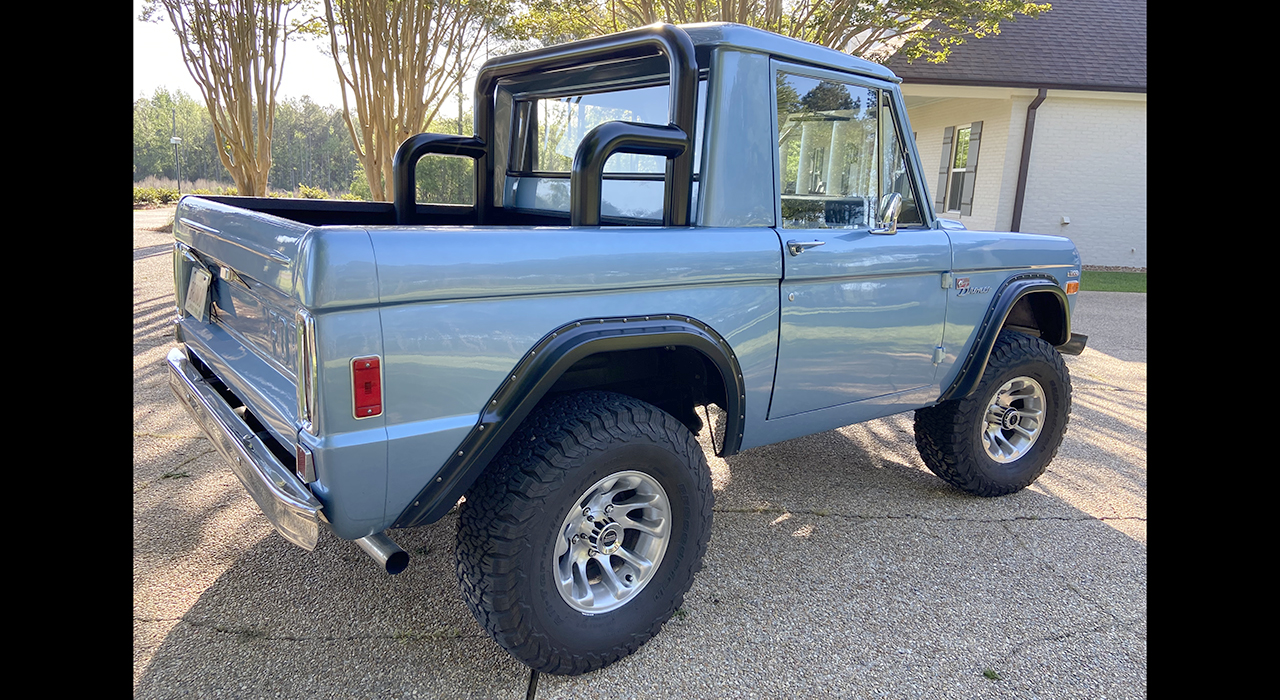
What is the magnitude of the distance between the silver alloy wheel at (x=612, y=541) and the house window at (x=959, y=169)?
1439 centimetres

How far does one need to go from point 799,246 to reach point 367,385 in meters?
1.68

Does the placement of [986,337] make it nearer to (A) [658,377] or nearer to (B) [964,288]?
(B) [964,288]

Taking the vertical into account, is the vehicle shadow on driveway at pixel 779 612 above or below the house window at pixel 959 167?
below

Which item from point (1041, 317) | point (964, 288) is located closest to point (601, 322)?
point (964, 288)

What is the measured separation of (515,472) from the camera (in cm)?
232

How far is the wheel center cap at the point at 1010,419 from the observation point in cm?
404

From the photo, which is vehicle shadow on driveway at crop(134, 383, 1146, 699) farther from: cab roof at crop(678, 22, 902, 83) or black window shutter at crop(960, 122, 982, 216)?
black window shutter at crop(960, 122, 982, 216)

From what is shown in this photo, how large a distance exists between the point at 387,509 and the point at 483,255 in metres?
0.76

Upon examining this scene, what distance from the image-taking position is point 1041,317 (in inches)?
167

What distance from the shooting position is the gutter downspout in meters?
13.7

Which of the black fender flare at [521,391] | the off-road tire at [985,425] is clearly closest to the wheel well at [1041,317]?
the off-road tire at [985,425]

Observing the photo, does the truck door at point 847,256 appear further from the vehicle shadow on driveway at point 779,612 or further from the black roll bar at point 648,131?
the vehicle shadow on driveway at point 779,612

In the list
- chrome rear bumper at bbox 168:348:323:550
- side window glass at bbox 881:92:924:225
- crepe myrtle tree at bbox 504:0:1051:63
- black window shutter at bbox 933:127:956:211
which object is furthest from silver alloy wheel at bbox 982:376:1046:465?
black window shutter at bbox 933:127:956:211

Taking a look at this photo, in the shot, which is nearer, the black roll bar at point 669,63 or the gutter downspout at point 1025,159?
the black roll bar at point 669,63
